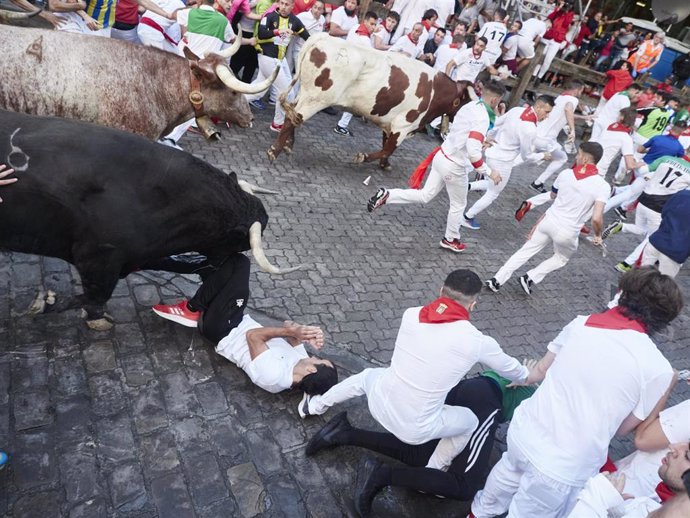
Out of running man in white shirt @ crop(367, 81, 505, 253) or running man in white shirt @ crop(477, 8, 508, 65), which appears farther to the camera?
running man in white shirt @ crop(477, 8, 508, 65)

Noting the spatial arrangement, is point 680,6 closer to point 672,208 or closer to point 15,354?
point 672,208

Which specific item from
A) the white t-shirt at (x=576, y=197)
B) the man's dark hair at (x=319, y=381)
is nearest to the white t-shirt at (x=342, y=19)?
the white t-shirt at (x=576, y=197)

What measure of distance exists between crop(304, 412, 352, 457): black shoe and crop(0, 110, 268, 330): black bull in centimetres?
161

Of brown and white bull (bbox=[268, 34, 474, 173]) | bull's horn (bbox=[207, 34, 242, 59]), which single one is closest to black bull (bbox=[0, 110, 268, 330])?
bull's horn (bbox=[207, 34, 242, 59])

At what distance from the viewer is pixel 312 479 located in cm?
355

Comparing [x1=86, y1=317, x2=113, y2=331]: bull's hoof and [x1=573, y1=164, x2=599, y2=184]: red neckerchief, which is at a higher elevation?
[x1=573, y1=164, x2=599, y2=184]: red neckerchief

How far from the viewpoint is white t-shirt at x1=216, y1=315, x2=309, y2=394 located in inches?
153

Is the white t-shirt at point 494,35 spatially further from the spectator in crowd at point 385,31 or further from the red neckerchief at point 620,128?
the red neckerchief at point 620,128

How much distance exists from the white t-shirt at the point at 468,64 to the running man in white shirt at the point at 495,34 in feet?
1.66

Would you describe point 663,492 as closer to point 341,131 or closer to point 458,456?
point 458,456

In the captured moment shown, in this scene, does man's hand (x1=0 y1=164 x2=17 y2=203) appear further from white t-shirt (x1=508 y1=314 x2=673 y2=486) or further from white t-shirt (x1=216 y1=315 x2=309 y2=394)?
white t-shirt (x1=508 y1=314 x2=673 y2=486)

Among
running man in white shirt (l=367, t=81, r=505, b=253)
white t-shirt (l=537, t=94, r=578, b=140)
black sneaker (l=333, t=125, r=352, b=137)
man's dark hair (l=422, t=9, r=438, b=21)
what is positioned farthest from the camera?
man's dark hair (l=422, t=9, r=438, b=21)

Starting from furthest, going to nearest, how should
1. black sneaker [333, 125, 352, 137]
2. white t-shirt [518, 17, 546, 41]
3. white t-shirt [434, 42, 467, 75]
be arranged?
white t-shirt [518, 17, 546, 41], white t-shirt [434, 42, 467, 75], black sneaker [333, 125, 352, 137]

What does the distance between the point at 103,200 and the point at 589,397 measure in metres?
3.33
